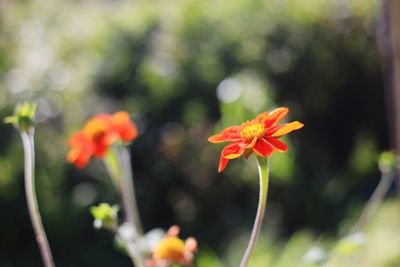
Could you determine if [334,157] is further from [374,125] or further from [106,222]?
[106,222]

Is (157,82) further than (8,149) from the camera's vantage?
Yes

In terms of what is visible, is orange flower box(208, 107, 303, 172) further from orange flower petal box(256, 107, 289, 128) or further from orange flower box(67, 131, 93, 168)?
orange flower box(67, 131, 93, 168)

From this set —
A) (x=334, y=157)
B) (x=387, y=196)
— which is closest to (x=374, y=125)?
(x=334, y=157)

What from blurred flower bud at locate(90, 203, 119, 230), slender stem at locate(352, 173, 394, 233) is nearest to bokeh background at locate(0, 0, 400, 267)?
slender stem at locate(352, 173, 394, 233)

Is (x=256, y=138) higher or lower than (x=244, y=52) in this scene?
lower

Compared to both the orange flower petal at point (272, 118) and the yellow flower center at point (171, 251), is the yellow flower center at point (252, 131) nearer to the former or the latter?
the orange flower petal at point (272, 118)

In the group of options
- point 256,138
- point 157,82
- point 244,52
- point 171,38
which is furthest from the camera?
point 171,38
